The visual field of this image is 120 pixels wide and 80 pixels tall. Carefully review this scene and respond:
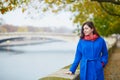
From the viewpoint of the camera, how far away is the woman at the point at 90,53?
609 centimetres

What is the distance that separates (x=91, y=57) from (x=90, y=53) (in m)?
0.07

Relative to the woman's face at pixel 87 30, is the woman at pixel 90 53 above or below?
below

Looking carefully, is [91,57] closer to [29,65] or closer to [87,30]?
[87,30]

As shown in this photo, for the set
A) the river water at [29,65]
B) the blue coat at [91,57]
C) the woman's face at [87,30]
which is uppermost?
the woman's face at [87,30]

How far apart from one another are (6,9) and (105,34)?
3277 cm

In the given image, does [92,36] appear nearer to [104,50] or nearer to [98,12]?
[104,50]

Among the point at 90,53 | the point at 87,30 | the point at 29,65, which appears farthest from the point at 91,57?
the point at 29,65

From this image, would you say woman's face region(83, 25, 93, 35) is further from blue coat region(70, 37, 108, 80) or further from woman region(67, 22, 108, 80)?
blue coat region(70, 37, 108, 80)

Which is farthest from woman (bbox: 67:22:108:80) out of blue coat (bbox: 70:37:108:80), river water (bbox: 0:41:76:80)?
Answer: river water (bbox: 0:41:76:80)

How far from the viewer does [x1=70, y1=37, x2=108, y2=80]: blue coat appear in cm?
609

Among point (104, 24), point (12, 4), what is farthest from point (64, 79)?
point (104, 24)

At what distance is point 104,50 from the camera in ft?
20.5

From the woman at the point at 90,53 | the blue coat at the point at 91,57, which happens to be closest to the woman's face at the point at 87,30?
the woman at the point at 90,53

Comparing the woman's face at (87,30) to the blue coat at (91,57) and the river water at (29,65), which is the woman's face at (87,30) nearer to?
the blue coat at (91,57)
